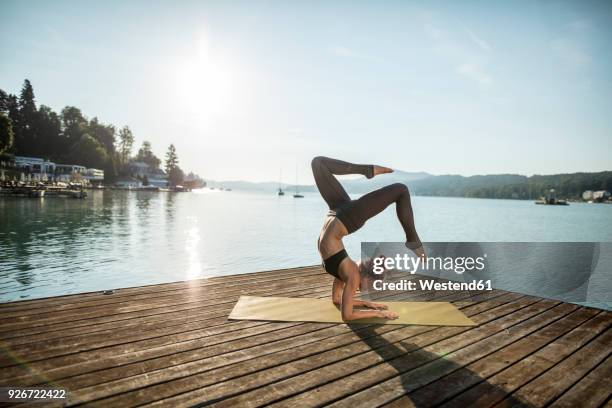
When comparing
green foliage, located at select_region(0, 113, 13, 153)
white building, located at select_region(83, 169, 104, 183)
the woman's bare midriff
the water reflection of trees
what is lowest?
the water reflection of trees

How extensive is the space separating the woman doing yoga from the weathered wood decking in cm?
55

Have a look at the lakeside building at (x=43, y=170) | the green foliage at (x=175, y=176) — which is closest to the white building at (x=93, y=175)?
the lakeside building at (x=43, y=170)

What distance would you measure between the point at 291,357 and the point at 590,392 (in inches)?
102

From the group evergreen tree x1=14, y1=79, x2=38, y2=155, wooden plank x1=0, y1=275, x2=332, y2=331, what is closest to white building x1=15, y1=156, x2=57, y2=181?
evergreen tree x1=14, y1=79, x2=38, y2=155

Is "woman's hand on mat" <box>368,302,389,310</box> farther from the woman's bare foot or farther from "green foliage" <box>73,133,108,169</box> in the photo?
"green foliage" <box>73,133,108,169</box>

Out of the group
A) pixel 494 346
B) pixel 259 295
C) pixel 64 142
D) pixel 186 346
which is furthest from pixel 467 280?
pixel 64 142

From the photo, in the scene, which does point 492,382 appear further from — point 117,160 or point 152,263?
point 117,160

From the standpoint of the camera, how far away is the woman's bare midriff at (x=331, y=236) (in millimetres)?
4094

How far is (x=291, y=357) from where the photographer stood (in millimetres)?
3357

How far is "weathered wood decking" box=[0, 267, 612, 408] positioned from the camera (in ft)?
8.95

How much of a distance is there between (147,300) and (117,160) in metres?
128

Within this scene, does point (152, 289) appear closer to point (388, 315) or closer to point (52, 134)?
point (388, 315)

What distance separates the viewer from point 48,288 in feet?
39.7

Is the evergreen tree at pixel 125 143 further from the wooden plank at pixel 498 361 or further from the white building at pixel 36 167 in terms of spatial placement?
the wooden plank at pixel 498 361
